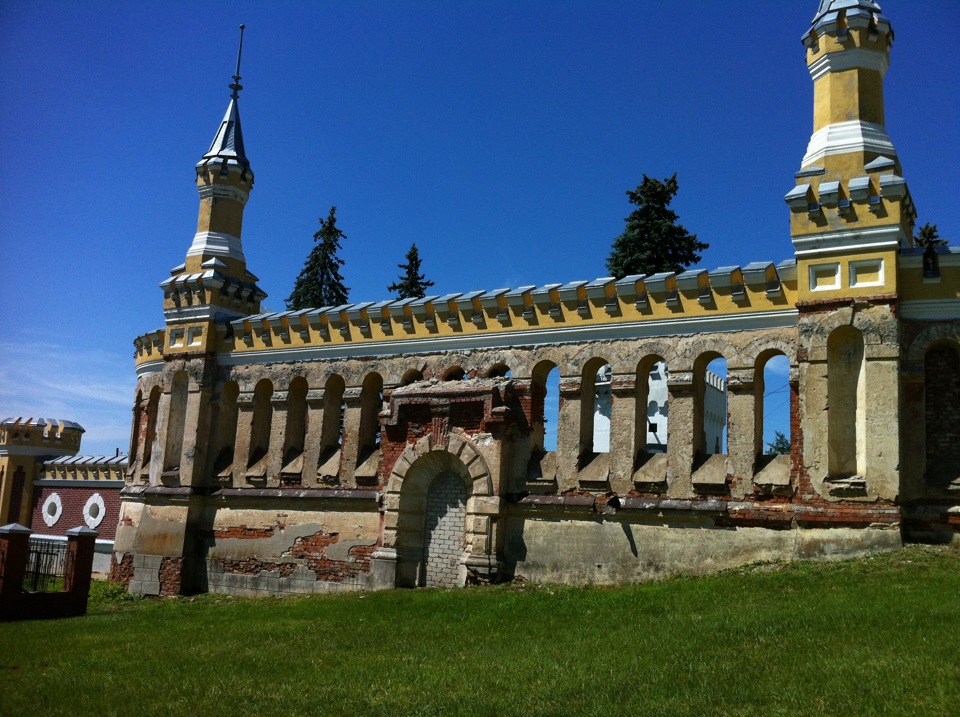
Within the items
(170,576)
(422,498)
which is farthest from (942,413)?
(170,576)

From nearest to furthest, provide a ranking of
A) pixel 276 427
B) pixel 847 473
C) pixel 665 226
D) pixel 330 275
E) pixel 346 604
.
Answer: pixel 847 473 → pixel 346 604 → pixel 276 427 → pixel 665 226 → pixel 330 275

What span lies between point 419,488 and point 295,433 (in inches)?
168

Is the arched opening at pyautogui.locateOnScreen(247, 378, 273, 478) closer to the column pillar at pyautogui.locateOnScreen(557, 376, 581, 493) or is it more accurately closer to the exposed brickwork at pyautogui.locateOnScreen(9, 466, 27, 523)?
the column pillar at pyautogui.locateOnScreen(557, 376, 581, 493)

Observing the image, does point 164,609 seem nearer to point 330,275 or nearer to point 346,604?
point 346,604

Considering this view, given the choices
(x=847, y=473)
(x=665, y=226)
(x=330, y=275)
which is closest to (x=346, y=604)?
(x=847, y=473)

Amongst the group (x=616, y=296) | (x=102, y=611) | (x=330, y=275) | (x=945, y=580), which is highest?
(x=330, y=275)

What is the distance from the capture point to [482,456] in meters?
17.1

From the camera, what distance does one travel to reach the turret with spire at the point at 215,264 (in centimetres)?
2192

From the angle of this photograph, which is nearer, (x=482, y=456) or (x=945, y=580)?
(x=945, y=580)

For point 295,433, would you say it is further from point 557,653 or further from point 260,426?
point 557,653

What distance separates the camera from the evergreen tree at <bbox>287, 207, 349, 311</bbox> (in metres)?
38.3

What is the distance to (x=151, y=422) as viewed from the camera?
23141 millimetres

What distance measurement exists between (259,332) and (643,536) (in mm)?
10400

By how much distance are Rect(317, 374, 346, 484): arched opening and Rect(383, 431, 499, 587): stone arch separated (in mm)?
2224
